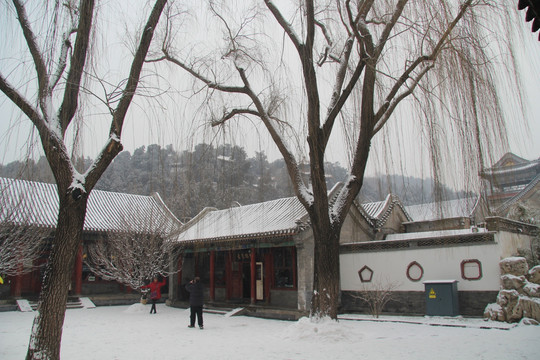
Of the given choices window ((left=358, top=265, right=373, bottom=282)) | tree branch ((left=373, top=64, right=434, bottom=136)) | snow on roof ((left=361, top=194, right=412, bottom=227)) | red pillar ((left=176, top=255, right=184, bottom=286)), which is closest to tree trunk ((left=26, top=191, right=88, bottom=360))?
tree branch ((left=373, top=64, right=434, bottom=136))

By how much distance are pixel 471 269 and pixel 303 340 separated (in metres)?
4.63

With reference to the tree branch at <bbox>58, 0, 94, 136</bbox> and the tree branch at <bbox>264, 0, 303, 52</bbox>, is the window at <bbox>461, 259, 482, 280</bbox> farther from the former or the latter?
the tree branch at <bbox>58, 0, 94, 136</bbox>

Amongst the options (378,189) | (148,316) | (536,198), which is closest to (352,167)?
(378,189)

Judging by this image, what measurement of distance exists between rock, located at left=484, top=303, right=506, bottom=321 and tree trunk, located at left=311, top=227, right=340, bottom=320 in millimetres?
3743

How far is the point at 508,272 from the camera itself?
8.76 m

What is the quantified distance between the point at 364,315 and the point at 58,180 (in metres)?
8.63

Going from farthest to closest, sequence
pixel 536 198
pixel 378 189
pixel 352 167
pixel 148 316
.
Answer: pixel 536 198 < pixel 148 316 < pixel 352 167 < pixel 378 189

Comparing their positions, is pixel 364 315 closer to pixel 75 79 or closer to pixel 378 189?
pixel 378 189

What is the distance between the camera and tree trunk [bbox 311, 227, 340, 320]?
720 cm

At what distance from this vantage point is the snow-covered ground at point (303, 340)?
20.8 ft

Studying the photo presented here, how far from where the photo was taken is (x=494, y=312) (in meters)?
Answer: 8.62

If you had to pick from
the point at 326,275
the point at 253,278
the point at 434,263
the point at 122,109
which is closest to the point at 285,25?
the point at 122,109

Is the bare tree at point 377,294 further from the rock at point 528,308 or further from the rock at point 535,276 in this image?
the rock at point 535,276

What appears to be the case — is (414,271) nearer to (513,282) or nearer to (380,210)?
(513,282)
